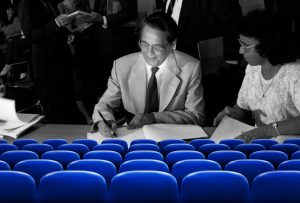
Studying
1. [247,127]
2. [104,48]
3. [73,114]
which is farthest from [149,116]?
[73,114]

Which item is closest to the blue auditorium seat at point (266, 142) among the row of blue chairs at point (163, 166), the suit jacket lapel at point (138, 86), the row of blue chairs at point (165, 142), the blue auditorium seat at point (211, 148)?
the row of blue chairs at point (165, 142)

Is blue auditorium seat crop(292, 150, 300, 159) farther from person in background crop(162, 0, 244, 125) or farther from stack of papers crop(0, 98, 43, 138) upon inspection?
person in background crop(162, 0, 244, 125)

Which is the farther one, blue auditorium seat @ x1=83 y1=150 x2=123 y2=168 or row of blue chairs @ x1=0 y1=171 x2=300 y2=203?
blue auditorium seat @ x1=83 y1=150 x2=123 y2=168

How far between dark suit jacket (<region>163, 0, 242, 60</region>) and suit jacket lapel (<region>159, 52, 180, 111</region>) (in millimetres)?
1123

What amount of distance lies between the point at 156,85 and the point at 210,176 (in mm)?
1698

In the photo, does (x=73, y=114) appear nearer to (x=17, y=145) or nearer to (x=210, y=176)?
(x=17, y=145)

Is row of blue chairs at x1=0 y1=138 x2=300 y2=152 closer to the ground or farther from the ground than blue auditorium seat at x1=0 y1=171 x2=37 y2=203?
closer to the ground

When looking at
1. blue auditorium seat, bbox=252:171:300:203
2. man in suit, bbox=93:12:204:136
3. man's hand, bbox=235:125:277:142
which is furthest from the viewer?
man in suit, bbox=93:12:204:136

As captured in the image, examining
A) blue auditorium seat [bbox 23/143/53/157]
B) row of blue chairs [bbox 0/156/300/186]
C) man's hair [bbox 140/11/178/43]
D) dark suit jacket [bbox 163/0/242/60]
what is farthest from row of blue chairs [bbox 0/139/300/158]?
dark suit jacket [bbox 163/0/242/60]

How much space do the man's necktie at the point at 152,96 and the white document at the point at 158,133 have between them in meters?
0.43

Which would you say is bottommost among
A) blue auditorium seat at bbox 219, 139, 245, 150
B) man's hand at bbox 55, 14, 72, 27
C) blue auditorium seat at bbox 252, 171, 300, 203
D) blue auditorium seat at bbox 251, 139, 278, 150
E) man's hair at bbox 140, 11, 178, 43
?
blue auditorium seat at bbox 251, 139, 278, 150

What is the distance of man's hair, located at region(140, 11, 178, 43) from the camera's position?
3209mm

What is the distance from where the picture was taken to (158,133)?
284cm

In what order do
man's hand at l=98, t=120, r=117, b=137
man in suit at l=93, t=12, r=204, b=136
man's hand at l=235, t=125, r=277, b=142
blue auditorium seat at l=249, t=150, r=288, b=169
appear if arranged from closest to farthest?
1. blue auditorium seat at l=249, t=150, r=288, b=169
2. man's hand at l=235, t=125, r=277, b=142
3. man's hand at l=98, t=120, r=117, b=137
4. man in suit at l=93, t=12, r=204, b=136
